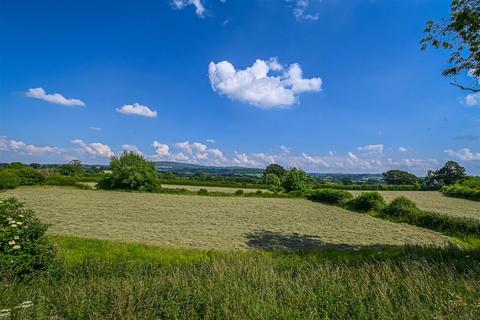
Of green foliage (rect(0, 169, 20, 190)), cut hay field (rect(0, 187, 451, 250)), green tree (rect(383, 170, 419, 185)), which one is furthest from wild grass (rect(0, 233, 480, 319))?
green tree (rect(383, 170, 419, 185))

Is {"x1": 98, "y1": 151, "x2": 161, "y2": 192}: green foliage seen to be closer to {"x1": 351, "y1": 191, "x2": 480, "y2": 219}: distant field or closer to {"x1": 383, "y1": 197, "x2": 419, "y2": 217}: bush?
{"x1": 383, "y1": 197, "x2": 419, "y2": 217}: bush

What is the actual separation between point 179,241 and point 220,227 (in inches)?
160

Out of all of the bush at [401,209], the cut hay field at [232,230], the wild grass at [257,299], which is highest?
the wild grass at [257,299]

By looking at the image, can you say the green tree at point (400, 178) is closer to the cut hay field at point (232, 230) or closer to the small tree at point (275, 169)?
the small tree at point (275, 169)

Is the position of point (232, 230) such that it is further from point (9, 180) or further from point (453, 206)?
point (9, 180)

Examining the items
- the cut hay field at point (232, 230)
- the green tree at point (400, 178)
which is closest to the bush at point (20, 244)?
the cut hay field at point (232, 230)

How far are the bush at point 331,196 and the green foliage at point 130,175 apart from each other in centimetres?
2198

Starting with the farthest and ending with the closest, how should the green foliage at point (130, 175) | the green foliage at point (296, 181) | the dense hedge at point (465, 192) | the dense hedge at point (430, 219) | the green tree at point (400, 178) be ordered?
the green tree at point (400, 178) → the green foliage at point (296, 181) → the green foliage at point (130, 175) → the dense hedge at point (465, 192) → the dense hedge at point (430, 219)

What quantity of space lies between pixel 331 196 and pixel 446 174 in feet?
190

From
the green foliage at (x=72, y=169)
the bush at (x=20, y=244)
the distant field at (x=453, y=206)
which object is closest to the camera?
the bush at (x=20, y=244)

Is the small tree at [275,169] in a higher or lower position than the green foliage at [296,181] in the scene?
higher

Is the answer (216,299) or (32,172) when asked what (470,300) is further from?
(32,172)

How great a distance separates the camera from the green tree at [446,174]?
223 ft

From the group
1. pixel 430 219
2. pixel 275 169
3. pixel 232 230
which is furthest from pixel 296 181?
pixel 275 169
